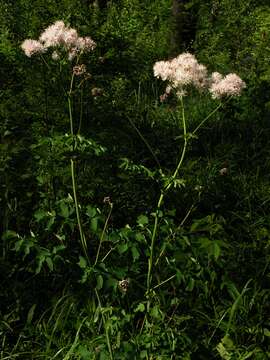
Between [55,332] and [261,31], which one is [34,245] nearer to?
[55,332]

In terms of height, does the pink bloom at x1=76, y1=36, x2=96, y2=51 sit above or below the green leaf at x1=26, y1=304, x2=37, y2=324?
above

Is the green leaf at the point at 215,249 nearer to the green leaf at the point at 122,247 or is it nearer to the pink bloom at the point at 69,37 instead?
the green leaf at the point at 122,247

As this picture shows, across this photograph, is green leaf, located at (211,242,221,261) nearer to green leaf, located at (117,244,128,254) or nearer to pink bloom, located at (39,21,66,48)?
green leaf, located at (117,244,128,254)

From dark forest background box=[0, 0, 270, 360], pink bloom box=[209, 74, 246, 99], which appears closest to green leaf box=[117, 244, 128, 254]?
dark forest background box=[0, 0, 270, 360]

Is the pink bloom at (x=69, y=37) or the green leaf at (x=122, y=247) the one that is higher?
the pink bloom at (x=69, y=37)

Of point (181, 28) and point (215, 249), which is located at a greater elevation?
point (215, 249)

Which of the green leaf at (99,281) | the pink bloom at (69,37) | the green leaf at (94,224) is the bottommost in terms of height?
the green leaf at (99,281)

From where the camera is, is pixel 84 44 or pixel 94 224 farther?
pixel 84 44

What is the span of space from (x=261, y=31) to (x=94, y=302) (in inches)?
227

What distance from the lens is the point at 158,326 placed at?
2.59m

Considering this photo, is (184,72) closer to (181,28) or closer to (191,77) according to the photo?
(191,77)

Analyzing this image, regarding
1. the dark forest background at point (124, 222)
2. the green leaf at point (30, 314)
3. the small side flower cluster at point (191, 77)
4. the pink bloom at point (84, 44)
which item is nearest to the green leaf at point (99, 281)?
the dark forest background at point (124, 222)

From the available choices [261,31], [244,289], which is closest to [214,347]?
[244,289]

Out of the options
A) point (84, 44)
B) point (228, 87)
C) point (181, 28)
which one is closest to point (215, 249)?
point (228, 87)
